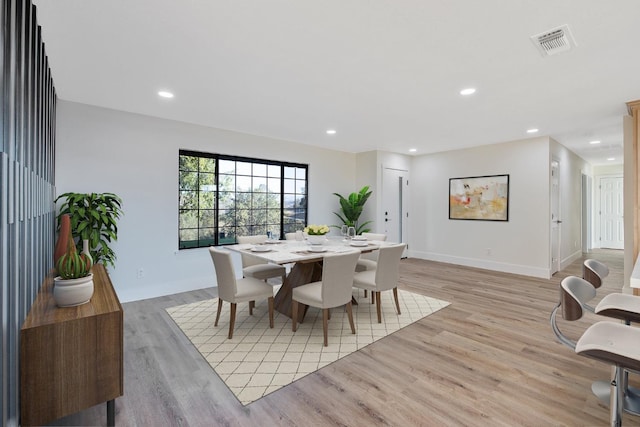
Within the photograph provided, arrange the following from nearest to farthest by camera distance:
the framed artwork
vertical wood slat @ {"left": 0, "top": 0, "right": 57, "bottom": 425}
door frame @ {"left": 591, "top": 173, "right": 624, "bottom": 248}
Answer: vertical wood slat @ {"left": 0, "top": 0, "right": 57, "bottom": 425} → the framed artwork → door frame @ {"left": 591, "top": 173, "right": 624, "bottom": 248}

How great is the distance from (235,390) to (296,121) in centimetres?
340

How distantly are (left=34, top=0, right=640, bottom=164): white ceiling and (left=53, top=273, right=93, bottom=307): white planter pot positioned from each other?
166 cm

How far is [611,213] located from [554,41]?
9140mm

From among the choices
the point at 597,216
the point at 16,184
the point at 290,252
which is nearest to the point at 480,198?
the point at 290,252

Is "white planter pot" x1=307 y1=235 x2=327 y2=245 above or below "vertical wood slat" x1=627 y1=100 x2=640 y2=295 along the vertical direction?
below

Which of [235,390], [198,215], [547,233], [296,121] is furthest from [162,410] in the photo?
[547,233]

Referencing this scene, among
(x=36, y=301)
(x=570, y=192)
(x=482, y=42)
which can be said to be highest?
(x=482, y=42)

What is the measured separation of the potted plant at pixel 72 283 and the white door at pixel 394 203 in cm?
552

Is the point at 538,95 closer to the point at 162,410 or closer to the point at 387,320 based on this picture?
the point at 387,320

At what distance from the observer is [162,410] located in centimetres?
183

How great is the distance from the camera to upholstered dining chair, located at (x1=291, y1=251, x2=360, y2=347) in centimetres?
264

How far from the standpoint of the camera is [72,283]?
1.72m

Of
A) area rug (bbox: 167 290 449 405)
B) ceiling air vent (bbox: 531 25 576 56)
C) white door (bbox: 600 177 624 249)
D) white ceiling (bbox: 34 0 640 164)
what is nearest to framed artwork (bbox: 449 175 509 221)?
white ceiling (bbox: 34 0 640 164)

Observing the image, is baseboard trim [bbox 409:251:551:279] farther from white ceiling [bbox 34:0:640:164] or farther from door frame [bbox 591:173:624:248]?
door frame [bbox 591:173:624:248]
